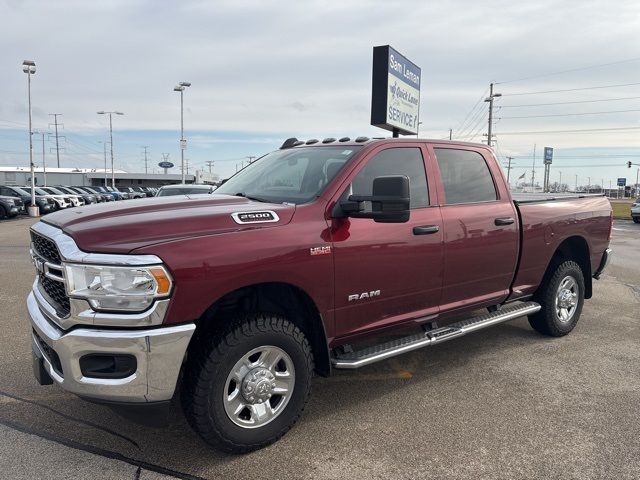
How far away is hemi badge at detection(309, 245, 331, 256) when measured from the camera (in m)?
3.26

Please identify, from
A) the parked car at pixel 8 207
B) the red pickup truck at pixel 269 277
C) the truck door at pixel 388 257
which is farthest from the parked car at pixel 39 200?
the truck door at pixel 388 257

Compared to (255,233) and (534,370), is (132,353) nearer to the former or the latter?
(255,233)

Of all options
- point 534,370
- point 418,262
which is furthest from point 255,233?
point 534,370

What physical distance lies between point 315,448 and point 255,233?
1419 mm

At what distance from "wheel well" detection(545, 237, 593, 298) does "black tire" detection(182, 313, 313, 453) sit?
3.54 m

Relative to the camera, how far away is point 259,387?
313cm

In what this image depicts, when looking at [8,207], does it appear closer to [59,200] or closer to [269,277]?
[59,200]

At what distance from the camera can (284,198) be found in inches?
147

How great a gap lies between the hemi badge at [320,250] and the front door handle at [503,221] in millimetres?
1943

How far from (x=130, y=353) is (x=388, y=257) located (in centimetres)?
184

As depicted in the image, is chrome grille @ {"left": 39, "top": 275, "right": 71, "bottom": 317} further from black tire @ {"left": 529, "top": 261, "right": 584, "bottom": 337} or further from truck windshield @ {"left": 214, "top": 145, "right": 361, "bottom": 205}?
black tire @ {"left": 529, "top": 261, "right": 584, "bottom": 337}

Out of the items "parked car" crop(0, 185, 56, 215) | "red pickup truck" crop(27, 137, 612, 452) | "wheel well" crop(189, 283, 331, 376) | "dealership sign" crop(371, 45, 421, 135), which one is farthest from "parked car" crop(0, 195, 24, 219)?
"wheel well" crop(189, 283, 331, 376)

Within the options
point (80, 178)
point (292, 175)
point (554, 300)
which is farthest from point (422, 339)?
point (80, 178)

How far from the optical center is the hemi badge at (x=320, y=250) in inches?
128
